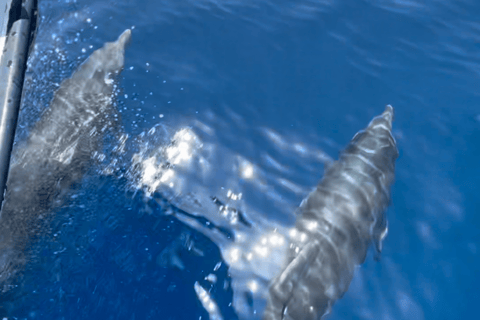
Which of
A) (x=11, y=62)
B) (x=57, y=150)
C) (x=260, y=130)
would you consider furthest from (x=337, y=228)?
(x=11, y=62)

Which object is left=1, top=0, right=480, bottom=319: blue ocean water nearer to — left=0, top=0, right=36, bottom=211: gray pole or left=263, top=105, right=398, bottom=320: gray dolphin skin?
left=263, top=105, right=398, bottom=320: gray dolphin skin

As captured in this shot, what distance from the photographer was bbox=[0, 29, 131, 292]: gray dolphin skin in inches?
189

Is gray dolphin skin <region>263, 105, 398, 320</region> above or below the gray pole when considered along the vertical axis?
below

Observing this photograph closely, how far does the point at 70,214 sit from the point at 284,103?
385 cm

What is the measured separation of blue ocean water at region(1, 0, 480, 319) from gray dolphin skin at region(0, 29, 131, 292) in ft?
0.71

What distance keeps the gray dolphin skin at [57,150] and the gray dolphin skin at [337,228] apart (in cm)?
307

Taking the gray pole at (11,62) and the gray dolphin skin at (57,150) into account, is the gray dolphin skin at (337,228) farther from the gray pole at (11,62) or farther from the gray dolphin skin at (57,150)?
the gray pole at (11,62)

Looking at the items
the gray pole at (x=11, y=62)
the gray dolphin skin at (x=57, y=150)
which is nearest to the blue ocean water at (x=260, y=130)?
the gray dolphin skin at (x=57, y=150)

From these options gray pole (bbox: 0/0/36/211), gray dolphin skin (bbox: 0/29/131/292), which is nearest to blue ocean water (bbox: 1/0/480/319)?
gray dolphin skin (bbox: 0/29/131/292)

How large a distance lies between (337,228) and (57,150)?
4.08 meters

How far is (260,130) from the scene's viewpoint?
Answer: 6602 mm

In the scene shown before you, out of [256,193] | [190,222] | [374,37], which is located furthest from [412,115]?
[190,222]

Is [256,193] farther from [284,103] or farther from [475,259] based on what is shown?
[475,259]

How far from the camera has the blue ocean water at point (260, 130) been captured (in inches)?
193
